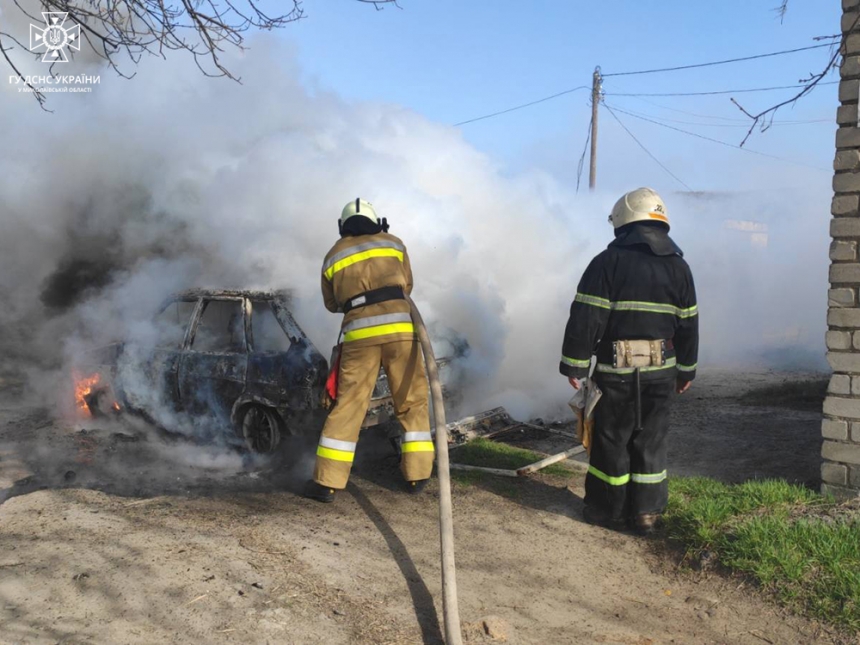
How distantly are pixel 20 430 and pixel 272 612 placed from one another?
5465mm

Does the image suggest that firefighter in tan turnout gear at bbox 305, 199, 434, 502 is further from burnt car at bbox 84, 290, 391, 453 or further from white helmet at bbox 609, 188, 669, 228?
white helmet at bbox 609, 188, 669, 228

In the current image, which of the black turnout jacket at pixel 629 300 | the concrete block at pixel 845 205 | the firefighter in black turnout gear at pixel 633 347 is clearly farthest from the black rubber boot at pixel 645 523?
the concrete block at pixel 845 205

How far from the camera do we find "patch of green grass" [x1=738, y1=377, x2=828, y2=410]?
791cm

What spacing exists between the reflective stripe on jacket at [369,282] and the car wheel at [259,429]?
4.67ft

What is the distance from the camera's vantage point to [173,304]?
254 inches

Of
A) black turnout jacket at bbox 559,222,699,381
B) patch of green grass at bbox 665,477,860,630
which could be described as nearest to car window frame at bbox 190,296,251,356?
black turnout jacket at bbox 559,222,699,381

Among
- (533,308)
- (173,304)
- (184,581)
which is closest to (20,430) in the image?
(173,304)

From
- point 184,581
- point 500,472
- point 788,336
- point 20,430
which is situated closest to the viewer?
point 184,581

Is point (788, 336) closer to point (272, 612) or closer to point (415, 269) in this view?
point (415, 269)

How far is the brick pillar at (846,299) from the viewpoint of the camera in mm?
4227

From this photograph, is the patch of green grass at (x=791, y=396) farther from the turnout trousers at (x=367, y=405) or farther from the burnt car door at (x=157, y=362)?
the burnt car door at (x=157, y=362)

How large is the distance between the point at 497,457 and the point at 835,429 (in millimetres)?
2435

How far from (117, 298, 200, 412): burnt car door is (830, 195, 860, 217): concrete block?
5061mm

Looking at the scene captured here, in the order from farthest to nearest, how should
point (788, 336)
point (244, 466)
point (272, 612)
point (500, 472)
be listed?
1. point (788, 336)
2. point (244, 466)
3. point (500, 472)
4. point (272, 612)
